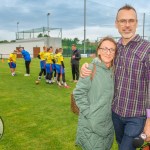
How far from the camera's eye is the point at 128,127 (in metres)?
3.20

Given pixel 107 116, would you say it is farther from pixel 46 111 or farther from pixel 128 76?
pixel 46 111

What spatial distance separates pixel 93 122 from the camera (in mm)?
3199

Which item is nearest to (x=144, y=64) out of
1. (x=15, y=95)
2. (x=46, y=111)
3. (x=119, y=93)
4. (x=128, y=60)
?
(x=128, y=60)

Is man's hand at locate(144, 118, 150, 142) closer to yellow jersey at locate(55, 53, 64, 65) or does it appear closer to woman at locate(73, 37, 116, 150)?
woman at locate(73, 37, 116, 150)

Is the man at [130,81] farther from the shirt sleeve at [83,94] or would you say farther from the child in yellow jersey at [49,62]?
the child in yellow jersey at [49,62]

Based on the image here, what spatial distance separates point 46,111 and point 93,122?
20.0 feet

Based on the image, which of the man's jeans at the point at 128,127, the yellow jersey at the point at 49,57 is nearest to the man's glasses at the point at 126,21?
the man's jeans at the point at 128,127

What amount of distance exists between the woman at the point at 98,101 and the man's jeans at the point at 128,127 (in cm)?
9

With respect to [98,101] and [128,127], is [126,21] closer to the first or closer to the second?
[98,101]

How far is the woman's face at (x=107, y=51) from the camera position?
329cm

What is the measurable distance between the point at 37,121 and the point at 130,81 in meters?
5.17

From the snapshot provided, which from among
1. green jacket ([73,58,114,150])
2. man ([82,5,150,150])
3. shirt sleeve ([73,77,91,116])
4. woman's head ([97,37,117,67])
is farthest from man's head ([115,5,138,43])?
shirt sleeve ([73,77,91,116])

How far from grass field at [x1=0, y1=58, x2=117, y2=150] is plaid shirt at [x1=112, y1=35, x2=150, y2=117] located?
9.70ft

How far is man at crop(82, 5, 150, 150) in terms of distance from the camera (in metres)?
3.08
